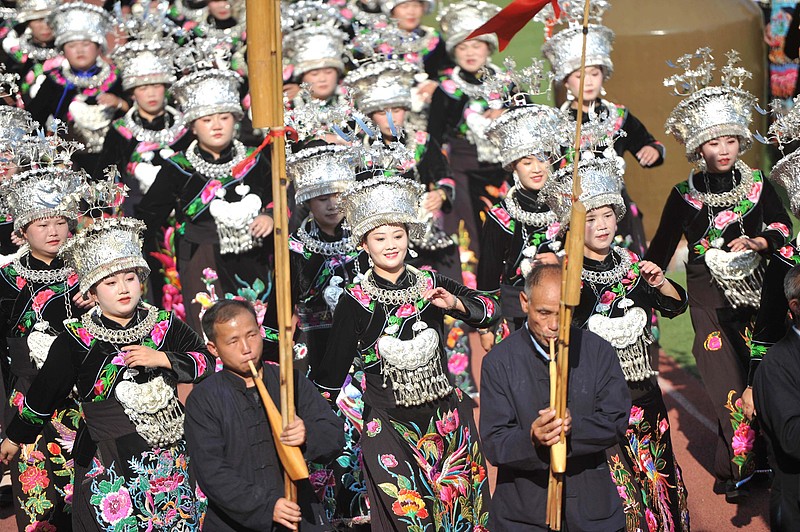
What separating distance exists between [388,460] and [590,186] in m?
1.87

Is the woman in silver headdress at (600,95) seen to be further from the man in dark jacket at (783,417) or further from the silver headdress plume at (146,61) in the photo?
the man in dark jacket at (783,417)

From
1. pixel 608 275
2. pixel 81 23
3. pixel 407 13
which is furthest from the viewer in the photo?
pixel 81 23

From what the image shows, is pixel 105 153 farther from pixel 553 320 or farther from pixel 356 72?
pixel 553 320

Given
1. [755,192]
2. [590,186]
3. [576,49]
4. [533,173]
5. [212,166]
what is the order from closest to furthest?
[590,186], [755,192], [533,173], [212,166], [576,49]

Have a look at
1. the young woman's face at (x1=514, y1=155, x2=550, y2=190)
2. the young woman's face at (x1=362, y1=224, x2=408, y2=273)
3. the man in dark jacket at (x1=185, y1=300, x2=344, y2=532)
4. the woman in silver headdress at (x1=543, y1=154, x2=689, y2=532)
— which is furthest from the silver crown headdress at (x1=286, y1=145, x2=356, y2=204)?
the man in dark jacket at (x1=185, y1=300, x2=344, y2=532)

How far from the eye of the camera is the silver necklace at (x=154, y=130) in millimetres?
11461

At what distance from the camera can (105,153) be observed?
12.1m

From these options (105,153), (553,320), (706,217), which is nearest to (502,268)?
(706,217)

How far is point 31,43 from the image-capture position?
13.7 metres

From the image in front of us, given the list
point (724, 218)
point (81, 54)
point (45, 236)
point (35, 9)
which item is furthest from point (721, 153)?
point (35, 9)

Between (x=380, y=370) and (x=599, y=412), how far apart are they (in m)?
1.54

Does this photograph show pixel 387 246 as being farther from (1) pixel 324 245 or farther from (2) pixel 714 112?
(2) pixel 714 112

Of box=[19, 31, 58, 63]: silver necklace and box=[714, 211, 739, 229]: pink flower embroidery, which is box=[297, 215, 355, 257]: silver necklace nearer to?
box=[714, 211, 739, 229]: pink flower embroidery

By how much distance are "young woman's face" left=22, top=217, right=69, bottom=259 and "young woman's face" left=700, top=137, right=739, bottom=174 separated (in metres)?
3.90
